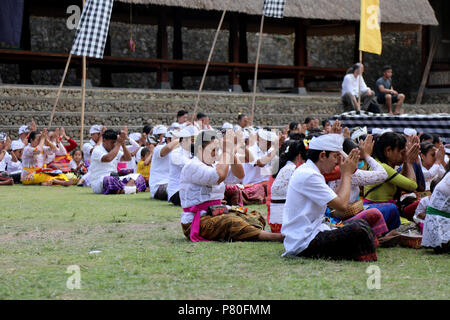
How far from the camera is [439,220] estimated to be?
5703 millimetres

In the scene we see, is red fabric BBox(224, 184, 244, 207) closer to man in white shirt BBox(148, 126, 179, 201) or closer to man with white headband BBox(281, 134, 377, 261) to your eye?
man in white shirt BBox(148, 126, 179, 201)

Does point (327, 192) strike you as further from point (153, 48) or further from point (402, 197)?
point (153, 48)

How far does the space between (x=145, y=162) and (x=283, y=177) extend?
231 inches

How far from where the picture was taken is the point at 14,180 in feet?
45.5

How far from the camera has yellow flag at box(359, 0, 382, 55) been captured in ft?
47.2

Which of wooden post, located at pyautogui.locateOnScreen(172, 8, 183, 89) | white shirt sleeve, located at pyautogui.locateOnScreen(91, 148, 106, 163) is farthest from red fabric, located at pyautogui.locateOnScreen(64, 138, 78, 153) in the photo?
wooden post, located at pyautogui.locateOnScreen(172, 8, 183, 89)

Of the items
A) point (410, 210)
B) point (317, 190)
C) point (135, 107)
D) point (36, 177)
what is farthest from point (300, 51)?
point (317, 190)

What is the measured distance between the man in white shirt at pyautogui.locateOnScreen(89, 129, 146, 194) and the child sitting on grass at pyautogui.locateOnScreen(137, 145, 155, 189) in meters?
0.22

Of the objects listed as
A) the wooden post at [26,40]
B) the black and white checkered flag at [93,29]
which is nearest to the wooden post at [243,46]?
the wooden post at [26,40]

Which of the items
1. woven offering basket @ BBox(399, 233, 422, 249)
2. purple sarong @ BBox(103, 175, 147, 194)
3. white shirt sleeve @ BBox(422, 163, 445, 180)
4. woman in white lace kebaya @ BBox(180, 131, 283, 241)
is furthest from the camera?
purple sarong @ BBox(103, 175, 147, 194)

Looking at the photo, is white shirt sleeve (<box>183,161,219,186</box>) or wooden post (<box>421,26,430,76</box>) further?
wooden post (<box>421,26,430,76</box>)

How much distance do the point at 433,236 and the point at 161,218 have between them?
351cm

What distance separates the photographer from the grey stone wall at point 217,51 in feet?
68.3

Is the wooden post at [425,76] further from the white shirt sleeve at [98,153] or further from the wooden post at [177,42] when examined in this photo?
the white shirt sleeve at [98,153]
